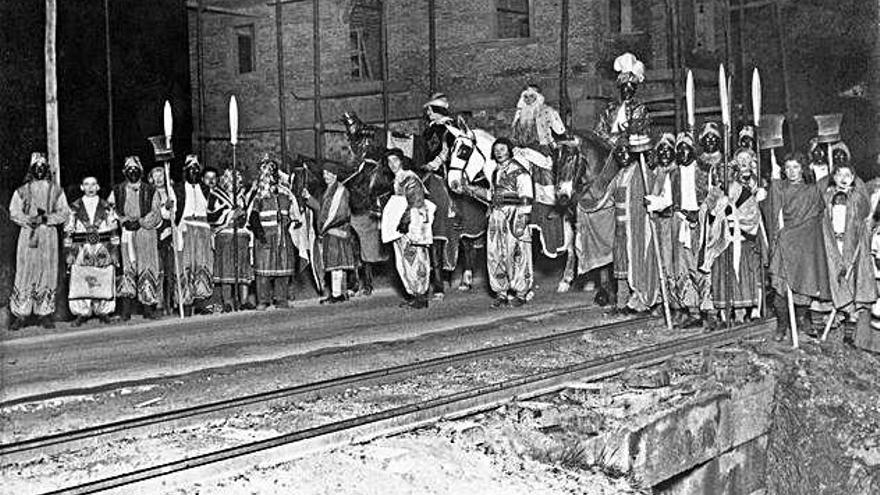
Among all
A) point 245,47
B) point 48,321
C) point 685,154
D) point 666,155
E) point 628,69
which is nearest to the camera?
point 685,154

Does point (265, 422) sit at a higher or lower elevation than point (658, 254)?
lower

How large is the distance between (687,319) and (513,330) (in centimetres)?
171

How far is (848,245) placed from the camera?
962 cm

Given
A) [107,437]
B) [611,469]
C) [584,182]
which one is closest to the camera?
[107,437]

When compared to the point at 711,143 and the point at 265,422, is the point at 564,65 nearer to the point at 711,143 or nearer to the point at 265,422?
the point at 711,143

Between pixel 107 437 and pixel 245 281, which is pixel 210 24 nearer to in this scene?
pixel 245 281

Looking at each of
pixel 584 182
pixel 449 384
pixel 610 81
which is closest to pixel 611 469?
pixel 449 384

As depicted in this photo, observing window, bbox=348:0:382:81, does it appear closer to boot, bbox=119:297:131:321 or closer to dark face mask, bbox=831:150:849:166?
boot, bbox=119:297:131:321

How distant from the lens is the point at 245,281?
12406 millimetres

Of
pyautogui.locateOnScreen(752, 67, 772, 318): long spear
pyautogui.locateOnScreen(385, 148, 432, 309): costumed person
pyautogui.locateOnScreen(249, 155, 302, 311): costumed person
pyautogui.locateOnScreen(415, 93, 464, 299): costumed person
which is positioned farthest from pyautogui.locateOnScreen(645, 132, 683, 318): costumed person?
pyautogui.locateOnScreen(249, 155, 302, 311): costumed person

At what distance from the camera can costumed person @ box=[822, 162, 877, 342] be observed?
31.2 ft

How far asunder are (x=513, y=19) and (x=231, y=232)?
12007 millimetres

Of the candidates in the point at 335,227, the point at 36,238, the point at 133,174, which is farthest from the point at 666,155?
the point at 36,238

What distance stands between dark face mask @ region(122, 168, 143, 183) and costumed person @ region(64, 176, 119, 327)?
0.38m
